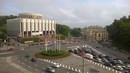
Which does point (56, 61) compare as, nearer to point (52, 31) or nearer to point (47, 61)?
point (47, 61)

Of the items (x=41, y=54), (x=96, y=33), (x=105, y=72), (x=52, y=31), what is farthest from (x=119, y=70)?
(x=96, y=33)

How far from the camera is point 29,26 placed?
382 ft

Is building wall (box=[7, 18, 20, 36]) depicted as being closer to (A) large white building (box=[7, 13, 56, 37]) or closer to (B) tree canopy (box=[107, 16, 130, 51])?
(A) large white building (box=[7, 13, 56, 37])

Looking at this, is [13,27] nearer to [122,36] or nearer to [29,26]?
[29,26]

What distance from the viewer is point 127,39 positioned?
283ft

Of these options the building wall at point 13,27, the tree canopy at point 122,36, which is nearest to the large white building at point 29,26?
the building wall at point 13,27

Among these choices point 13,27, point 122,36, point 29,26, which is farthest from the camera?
point 13,27

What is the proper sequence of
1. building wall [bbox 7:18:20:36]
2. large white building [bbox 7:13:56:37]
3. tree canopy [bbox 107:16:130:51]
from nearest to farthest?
1. tree canopy [bbox 107:16:130:51]
2. large white building [bbox 7:13:56:37]
3. building wall [bbox 7:18:20:36]

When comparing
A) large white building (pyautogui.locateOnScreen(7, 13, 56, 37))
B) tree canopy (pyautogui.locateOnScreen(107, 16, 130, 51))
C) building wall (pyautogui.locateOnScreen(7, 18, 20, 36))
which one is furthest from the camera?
building wall (pyautogui.locateOnScreen(7, 18, 20, 36))

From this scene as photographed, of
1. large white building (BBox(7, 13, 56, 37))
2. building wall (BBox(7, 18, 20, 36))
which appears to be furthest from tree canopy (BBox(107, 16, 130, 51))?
building wall (BBox(7, 18, 20, 36))

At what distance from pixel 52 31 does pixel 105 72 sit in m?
83.6

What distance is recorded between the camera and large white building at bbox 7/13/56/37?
113812 mm

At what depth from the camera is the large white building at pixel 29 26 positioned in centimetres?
11381

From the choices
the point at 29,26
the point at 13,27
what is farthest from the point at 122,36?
the point at 13,27
